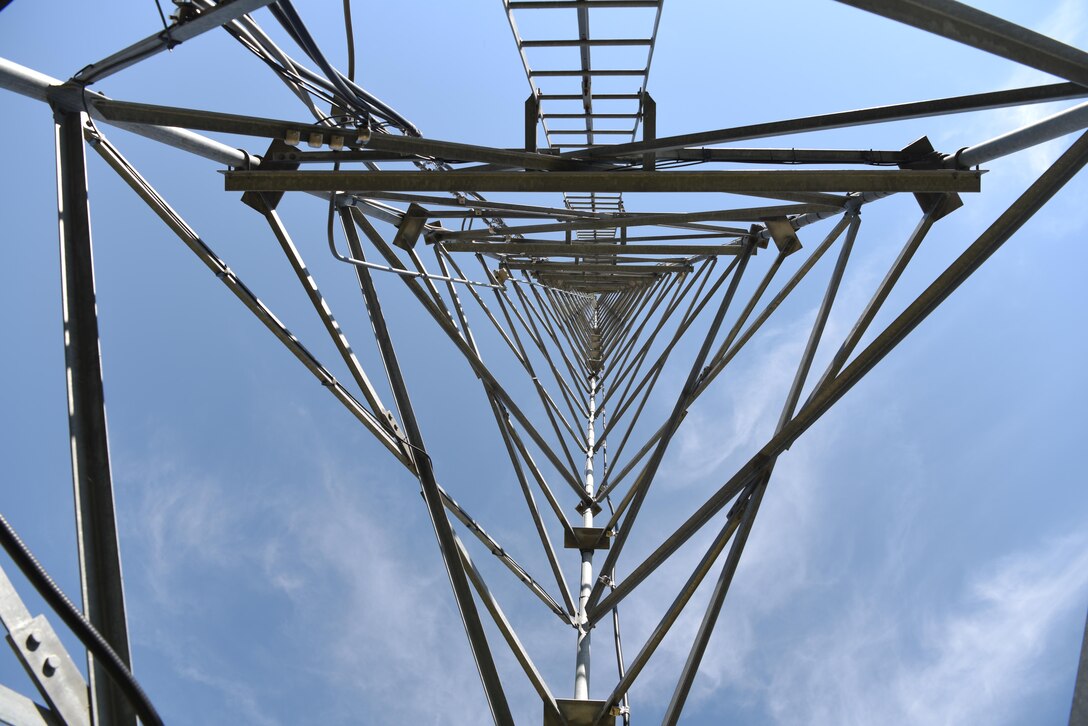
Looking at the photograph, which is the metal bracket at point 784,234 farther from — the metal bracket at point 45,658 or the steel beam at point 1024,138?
the metal bracket at point 45,658

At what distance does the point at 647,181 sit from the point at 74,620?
3969mm

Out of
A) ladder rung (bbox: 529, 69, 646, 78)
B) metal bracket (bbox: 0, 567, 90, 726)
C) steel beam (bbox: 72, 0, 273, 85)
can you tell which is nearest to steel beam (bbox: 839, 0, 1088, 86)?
steel beam (bbox: 72, 0, 273, 85)

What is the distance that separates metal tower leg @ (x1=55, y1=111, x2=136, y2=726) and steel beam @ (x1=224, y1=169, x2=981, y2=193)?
118 centimetres

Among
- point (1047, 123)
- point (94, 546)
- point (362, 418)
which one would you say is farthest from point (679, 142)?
point (94, 546)

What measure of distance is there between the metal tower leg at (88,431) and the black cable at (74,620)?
96 centimetres

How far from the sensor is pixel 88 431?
151 inches

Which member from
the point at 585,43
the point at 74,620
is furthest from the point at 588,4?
the point at 74,620

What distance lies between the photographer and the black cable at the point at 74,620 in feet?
7.59

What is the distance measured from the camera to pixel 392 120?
20.9 feet

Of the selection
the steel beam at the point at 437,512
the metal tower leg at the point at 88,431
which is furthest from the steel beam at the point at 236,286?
the metal tower leg at the point at 88,431

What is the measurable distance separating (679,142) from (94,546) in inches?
175

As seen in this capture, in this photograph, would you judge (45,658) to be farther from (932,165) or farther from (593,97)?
(593,97)

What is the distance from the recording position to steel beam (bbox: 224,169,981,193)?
4.99m

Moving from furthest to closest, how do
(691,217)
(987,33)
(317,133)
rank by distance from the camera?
(691,217) < (317,133) < (987,33)
